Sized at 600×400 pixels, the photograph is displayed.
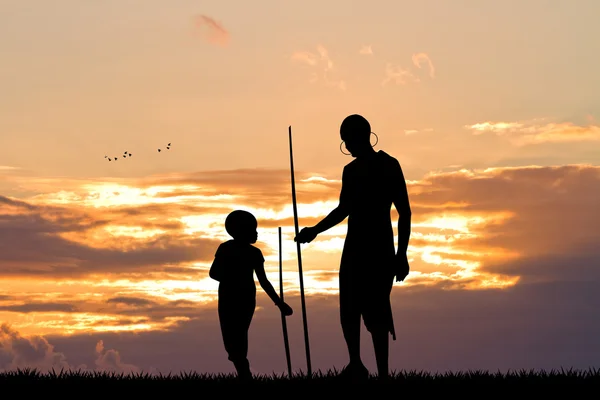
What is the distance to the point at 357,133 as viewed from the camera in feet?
41.2

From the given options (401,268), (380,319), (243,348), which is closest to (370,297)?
(380,319)

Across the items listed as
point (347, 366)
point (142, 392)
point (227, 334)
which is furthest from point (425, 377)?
point (142, 392)

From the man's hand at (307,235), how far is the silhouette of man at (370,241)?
0.55m

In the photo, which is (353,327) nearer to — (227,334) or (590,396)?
(227,334)

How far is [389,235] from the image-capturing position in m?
12.6

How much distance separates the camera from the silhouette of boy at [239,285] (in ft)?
45.1

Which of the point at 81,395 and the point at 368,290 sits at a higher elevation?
the point at 368,290

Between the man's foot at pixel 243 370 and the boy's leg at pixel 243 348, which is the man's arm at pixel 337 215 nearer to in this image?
the boy's leg at pixel 243 348

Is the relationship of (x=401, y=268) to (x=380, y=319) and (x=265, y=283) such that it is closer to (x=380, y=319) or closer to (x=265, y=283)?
(x=380, y=319)

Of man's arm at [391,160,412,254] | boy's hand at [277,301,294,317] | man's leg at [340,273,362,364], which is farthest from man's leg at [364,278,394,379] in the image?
boy's hand at [277,301,294,317]

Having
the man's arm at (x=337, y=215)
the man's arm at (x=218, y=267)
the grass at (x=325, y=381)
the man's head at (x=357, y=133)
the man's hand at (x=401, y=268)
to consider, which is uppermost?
the man's head at (x=357, y=133)

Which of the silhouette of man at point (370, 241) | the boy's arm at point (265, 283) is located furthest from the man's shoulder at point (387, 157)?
the boy's arm at point (265, 283)

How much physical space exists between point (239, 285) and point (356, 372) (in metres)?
2.23

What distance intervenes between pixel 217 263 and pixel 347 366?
2.44 meters
